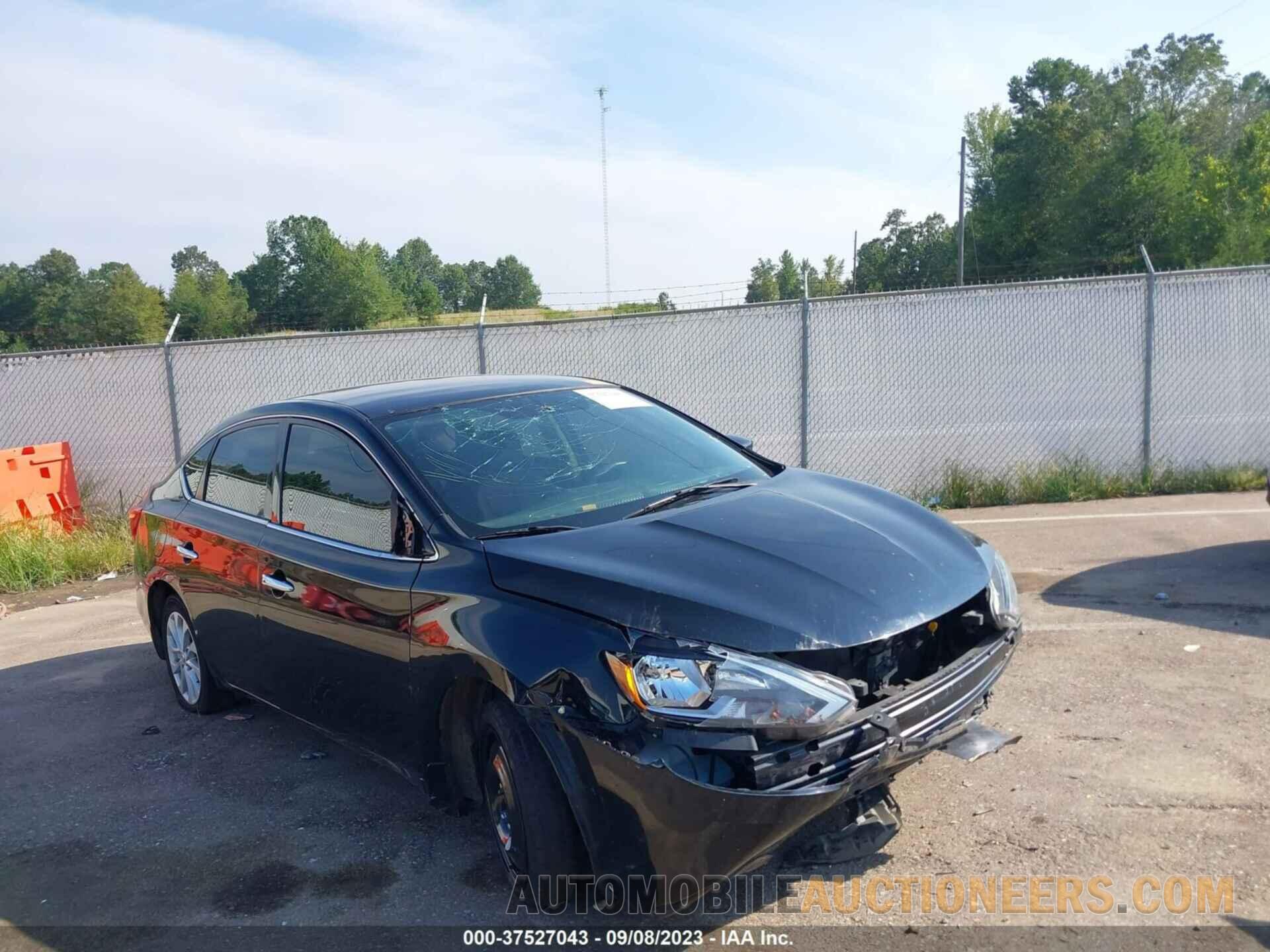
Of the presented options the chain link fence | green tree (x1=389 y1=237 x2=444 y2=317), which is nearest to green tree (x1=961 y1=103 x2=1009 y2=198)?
green tree (x1=389 y1=237 x2=444 y2=317)

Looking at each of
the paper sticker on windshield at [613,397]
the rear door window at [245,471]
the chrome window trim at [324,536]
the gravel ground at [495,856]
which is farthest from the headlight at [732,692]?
the rear door window at [245,471]

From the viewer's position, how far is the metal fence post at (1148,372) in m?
10.0

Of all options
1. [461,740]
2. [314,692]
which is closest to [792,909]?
[461,740]

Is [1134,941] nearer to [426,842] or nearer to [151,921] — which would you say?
[426,842]

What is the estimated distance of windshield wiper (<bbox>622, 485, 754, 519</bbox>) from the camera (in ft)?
12.2

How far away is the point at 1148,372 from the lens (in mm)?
10062

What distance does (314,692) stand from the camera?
4.08 m

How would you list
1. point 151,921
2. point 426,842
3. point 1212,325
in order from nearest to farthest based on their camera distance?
point 151,921 < point 426,842 < point 1212,325

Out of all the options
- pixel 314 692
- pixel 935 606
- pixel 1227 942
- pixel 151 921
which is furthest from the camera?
pixel 314 692

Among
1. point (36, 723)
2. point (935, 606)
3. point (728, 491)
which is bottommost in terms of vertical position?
point (36, 723)

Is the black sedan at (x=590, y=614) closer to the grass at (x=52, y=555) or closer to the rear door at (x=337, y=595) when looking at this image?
the rear door at (x=337, y=595)

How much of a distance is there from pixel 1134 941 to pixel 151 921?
120 inches

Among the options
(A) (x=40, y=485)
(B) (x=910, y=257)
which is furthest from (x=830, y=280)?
(A) (x=40, y=485)

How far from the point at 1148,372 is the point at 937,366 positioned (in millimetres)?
2002
